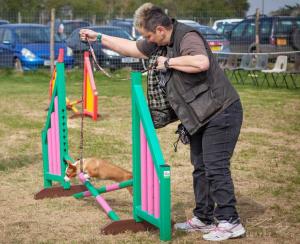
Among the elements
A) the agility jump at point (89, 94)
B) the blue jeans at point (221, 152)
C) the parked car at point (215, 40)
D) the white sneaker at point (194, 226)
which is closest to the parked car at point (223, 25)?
the parked car at point (215, 40)

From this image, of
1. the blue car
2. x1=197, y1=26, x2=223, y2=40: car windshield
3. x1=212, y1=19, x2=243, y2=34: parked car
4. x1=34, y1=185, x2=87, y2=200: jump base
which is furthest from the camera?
x1=212, y1=19, x2=243, y2=34: parked car

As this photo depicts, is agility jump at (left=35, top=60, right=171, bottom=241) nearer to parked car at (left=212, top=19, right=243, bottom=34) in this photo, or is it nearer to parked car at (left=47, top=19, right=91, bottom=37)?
parked car at (left=212, top=19, right=243, bottom=34)

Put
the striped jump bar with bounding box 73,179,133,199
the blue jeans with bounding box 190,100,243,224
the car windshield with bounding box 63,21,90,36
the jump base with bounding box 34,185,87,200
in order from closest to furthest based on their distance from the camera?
the blue jeans with bounding box 190,100,243,224 → the striped jump bar with bounding box 73,179,133,199 → the jump base with bounding box 34,185,87,200 → the car windshield with bounding box 63,21,90,36

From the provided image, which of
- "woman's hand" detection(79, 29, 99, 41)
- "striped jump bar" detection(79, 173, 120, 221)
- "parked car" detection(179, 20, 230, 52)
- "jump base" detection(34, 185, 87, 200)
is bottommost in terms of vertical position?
"jump base" detection(34, 185, 87, 200)

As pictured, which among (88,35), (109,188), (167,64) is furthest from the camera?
(109,188)

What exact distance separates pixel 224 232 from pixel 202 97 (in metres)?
0.94

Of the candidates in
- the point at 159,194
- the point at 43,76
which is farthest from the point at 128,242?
the point at 43,76

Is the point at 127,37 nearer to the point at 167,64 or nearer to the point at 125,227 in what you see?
the point at 125,227

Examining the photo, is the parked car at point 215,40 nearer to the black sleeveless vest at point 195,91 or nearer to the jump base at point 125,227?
the jump base at point 125,227

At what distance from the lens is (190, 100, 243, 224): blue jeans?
14.5ft

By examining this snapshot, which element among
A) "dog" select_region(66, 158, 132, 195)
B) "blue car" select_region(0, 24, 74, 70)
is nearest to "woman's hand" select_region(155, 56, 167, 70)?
"dog" select_region(66, 158, 132, 195)

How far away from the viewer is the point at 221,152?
4.44 meters

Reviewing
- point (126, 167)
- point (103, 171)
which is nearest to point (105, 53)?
point (126, 167)

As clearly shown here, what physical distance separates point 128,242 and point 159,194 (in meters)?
0.48
